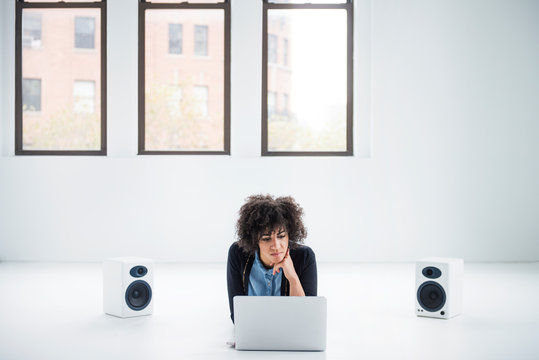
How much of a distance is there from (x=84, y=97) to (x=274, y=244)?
4.81 m

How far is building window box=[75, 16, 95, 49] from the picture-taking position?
7.13m

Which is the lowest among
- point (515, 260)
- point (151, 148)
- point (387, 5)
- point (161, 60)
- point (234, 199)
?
point (515, 260)

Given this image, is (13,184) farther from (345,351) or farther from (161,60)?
(345,351)

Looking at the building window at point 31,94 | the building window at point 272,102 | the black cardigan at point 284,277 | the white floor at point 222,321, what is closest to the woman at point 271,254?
the black cardigan at point 284,277

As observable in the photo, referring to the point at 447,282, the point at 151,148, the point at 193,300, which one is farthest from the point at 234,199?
the point at 447,282

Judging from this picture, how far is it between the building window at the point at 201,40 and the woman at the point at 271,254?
4298mm

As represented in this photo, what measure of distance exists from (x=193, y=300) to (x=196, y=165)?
250 cm

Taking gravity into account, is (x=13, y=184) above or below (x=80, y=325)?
above

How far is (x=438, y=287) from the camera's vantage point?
3.98 meters

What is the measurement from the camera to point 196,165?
692 centimetres

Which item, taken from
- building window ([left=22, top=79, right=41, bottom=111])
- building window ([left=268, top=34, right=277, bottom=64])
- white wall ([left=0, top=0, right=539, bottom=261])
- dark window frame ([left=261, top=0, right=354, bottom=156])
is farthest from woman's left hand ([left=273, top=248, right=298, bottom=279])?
building window ([left=22, top=79, right=41, bottom=111])

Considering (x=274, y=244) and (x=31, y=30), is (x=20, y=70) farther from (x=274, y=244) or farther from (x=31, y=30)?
(x=274, y=244)

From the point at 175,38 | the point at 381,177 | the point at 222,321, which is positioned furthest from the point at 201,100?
the point at 222,321

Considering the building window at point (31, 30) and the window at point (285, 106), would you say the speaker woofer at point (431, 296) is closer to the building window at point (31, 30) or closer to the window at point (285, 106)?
the window at point (285, 106)
